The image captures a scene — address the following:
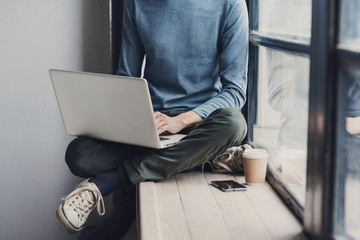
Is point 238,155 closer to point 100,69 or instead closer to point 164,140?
point 164,140

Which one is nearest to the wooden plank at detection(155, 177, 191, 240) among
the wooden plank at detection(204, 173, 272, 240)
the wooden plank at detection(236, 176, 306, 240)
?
the wooden plank at detection(204, 173, 272, 240)

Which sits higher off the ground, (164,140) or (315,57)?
(315,57)

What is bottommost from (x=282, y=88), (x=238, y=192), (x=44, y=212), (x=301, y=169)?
(x=44, y=212)

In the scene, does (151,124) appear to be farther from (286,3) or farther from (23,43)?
(23,43)

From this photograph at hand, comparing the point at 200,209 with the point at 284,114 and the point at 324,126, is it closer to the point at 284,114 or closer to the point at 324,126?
the point at 284,114

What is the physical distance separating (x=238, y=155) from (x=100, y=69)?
33.6 inches

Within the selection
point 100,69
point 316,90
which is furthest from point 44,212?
point 316,90

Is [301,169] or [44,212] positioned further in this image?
[44,212]

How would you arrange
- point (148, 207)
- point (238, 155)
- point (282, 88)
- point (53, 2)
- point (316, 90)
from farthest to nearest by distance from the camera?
1. point (53, 2)
2. point (238, 155)
3. point (282, 88)
4. point (148, 207)
5. point (316, 90)

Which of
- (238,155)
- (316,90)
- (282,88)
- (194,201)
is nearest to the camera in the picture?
(316,90)

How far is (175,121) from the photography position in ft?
7.03

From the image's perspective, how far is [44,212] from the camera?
8.97 ft

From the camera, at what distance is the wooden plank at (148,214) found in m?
1.49

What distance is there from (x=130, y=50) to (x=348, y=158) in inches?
52.5
